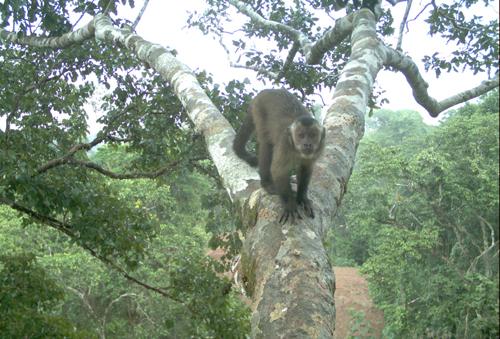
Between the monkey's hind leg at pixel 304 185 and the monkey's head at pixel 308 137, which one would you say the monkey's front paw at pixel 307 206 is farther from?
the monkey's head at pixel 308 137

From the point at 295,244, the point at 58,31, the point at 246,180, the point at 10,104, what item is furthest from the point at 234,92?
the point at 295,244

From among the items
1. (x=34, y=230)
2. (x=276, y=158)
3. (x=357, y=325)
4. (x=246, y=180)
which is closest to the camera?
(x=246, y=180)

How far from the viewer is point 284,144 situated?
3.25m

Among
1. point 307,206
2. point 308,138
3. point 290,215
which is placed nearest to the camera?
point 290,215

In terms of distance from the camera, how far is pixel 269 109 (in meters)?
3.80

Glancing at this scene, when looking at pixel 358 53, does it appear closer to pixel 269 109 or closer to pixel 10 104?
pixel 269 109

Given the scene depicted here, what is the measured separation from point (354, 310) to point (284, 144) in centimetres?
1543

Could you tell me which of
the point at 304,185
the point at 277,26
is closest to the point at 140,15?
the point at 277,26

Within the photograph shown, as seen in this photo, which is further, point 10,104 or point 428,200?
point 428,200

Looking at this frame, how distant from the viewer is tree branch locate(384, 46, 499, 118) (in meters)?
4.23

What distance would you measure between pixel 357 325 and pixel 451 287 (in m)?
6.53

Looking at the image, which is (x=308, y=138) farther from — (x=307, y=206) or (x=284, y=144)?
(x=307, y=206)

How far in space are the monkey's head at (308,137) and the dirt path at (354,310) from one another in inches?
548

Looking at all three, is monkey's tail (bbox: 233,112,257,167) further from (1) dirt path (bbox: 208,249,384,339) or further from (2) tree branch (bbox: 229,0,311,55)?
(1) dirt path (bbox: 208,249,384,339)
